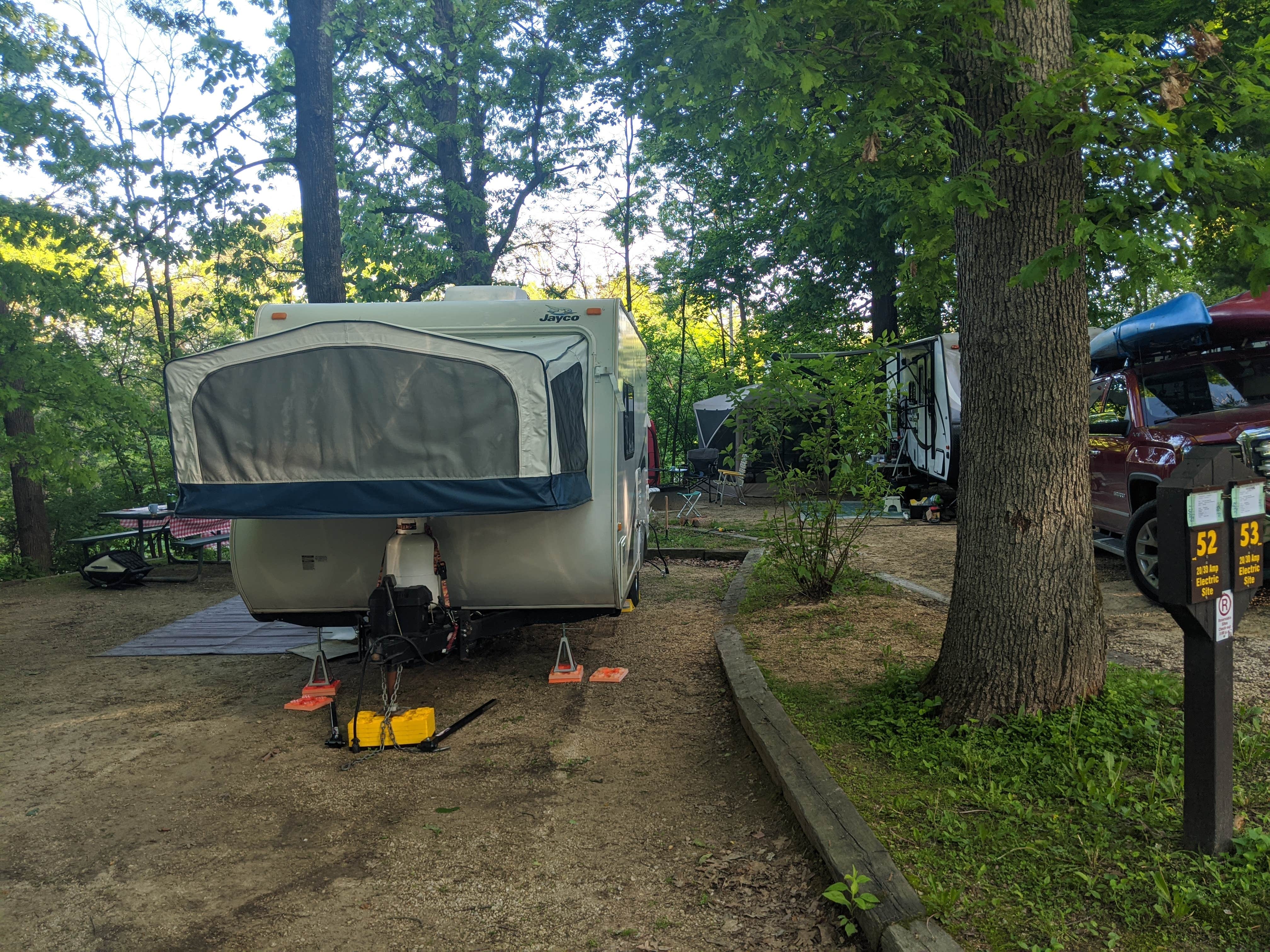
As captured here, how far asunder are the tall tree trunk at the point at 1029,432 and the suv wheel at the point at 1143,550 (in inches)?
144

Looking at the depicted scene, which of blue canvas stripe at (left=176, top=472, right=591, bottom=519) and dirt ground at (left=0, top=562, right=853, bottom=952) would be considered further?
blue canvas stripe at (left=176, top=472, right=591, bottom=519)

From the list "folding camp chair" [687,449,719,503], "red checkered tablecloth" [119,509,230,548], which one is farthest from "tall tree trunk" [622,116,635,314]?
"red checkered tablecloth" [119,509,230,548]

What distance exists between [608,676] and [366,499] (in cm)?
245

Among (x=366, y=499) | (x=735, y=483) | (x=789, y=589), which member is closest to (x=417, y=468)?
(x=366, y=499)

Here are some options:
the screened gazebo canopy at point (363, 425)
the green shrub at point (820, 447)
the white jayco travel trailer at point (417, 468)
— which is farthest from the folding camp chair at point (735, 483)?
the screened gazebo canopy at point (363, 425)

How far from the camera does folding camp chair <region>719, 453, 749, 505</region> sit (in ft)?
65.7

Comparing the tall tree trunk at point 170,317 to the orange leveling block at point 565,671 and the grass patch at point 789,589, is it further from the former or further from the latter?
the orange leveling block at point 565,671

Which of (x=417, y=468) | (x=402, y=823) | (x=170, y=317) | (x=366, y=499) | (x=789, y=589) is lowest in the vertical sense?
(x=402, y=823)

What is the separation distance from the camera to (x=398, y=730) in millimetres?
5203

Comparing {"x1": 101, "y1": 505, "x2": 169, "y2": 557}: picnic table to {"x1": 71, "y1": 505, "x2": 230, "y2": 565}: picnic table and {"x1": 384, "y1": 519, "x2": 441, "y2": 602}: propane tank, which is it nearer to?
{"x1": 71, "y1": 505, "x2": 230, "y2": 565}: picnic table

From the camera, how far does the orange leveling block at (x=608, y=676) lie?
21.4 ft

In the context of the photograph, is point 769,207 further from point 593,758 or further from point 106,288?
point 106,288

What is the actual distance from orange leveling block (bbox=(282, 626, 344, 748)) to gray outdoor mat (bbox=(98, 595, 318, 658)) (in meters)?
1.38

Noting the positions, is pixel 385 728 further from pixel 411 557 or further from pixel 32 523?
pixel 32 523
